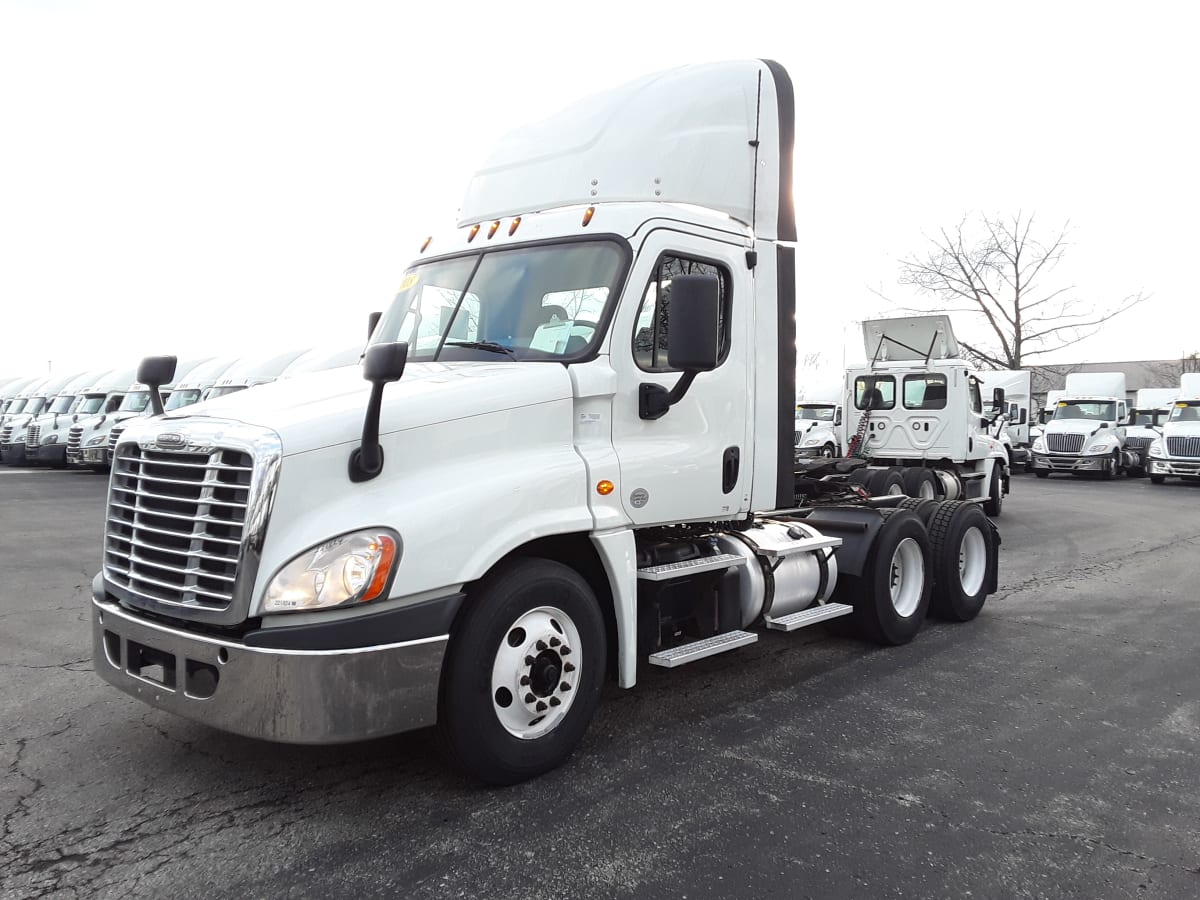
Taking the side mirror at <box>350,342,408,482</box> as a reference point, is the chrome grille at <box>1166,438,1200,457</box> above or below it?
below

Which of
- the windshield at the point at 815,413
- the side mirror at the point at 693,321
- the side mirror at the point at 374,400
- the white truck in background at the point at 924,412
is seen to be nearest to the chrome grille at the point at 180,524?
the side mirror at the point at 374,400

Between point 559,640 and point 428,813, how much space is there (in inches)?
36.1

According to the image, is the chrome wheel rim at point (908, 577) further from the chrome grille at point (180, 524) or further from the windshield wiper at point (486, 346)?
the chrome grille at point (180, 524)

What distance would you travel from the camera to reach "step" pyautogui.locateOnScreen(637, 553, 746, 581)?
15.0 ft

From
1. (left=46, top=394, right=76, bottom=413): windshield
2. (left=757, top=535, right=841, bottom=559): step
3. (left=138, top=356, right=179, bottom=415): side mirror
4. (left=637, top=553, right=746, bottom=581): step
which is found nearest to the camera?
(left=637, top=553, right=746, bottom=581): step

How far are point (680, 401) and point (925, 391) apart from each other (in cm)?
1299

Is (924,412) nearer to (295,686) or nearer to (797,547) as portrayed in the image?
(797,547)

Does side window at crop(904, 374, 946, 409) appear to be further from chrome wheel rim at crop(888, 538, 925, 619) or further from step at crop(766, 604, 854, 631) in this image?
step at crop(766, 604, 854, 631)

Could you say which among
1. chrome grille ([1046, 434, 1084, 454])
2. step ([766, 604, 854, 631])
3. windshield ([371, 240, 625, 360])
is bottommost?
step ([766, 604, 854, 631])

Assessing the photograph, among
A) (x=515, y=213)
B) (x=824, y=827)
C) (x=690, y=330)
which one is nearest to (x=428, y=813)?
(x=824, y=827)

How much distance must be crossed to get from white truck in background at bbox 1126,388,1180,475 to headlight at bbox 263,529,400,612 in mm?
29758

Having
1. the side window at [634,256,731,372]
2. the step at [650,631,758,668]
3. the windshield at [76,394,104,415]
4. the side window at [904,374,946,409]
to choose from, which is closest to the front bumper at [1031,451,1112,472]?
the side window at [904,374,946,409]

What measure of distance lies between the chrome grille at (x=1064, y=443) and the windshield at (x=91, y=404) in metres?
28.6

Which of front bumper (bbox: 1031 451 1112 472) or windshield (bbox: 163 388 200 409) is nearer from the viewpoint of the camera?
front bumper (bbox: 1031 451 1112 472)
